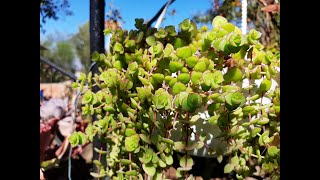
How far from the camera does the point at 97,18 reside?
146 centimetres

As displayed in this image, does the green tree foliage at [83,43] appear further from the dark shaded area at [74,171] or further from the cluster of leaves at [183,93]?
the cluster of leaves at [183,93]

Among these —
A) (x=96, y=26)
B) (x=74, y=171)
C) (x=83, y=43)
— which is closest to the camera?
(x=96, y=26)

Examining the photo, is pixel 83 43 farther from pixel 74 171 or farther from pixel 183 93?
pixel 183 93

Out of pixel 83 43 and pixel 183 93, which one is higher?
pixel 83 43

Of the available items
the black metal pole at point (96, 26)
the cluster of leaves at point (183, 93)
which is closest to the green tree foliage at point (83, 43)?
the black metal pole at point (96, 26)

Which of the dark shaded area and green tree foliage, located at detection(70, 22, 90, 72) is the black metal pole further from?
green tree foliage, located at detection(70, 22, 90, 72)

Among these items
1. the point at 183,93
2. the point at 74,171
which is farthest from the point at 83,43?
the point at 183,93

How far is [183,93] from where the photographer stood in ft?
2.70

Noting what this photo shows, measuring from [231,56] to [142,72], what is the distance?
22cm

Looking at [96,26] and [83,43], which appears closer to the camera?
[96,26]
